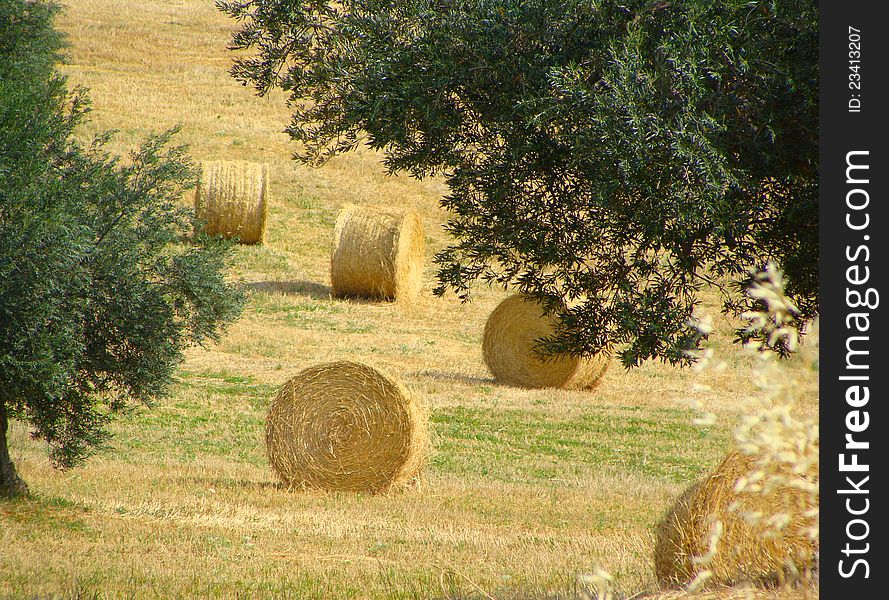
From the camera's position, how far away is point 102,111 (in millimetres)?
42281

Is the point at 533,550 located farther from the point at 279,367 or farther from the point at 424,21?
the point at 279,367

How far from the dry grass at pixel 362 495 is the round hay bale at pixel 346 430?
403 millimetres

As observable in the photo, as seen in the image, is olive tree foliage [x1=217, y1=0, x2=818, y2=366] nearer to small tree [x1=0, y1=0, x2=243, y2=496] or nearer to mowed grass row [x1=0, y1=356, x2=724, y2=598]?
mowed grass row [x1=0, y1=356, x2=724, y2=598]

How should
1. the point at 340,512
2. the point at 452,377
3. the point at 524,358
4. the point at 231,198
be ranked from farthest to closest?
the point at 231,198
the point at 452,377
the point at 524,358
the point at 340,512

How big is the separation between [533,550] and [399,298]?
18782 mm

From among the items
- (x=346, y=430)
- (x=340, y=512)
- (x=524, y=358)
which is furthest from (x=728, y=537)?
(x=524, y=358)

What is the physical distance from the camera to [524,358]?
2139cm

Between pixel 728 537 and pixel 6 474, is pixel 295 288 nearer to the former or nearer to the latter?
pixel 6 474

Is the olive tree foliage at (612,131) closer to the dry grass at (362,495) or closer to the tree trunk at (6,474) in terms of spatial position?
the dry grass at (362,495)

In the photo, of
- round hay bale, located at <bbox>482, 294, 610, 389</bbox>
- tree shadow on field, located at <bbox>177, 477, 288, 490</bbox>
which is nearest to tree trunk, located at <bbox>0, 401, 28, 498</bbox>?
tree shadow on field, located at <bbox>177, 477, 288, 490</bbox>

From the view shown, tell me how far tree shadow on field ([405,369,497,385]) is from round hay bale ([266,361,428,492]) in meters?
6.92

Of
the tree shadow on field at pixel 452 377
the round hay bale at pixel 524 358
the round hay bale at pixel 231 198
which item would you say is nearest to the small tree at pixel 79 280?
the tree shadow on field at pixel 452 377

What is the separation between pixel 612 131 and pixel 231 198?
1019 inches

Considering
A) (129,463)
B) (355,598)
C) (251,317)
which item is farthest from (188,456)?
(251,317)
